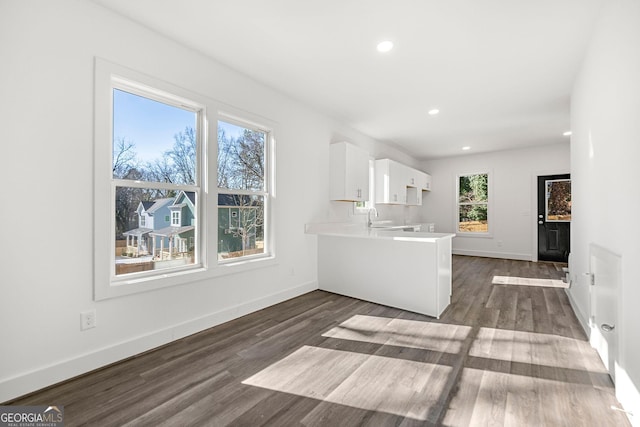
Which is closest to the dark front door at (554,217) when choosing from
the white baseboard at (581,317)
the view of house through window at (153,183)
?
the white baseboard at (581,317)

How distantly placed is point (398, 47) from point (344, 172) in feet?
6.56

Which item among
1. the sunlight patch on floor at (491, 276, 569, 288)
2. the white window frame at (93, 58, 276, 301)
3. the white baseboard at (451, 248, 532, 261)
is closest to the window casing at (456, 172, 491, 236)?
the white baseboard at (451, 248, 532, 261)

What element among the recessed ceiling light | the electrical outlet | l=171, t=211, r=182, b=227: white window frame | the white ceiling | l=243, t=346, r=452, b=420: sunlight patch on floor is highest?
the white ceiling

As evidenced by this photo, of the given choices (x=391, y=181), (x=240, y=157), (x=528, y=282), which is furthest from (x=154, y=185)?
(x=528, y=282)

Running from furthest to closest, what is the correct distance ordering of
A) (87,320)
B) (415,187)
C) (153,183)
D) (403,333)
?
(415,187)
(403,333)
(153,183)
(87,320)

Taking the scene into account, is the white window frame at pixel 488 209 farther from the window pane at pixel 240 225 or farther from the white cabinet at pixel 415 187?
the window pane at pixel 240 225

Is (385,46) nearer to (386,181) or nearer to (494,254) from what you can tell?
(386,181)

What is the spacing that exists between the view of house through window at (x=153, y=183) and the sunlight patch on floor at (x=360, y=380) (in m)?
1.36

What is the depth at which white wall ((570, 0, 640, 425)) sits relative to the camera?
1.56 metres

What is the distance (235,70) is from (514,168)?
22.1ft

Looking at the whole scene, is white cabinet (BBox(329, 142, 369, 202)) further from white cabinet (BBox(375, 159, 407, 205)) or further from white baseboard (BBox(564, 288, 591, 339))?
white baseboard (BBox(564, 288, 591, 339))

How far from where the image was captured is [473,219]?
25.1 ft

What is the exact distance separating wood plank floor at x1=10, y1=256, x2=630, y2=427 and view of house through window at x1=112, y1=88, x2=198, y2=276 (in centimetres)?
80

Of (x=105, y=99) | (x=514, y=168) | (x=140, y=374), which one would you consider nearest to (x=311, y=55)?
(x=105, y=99)
